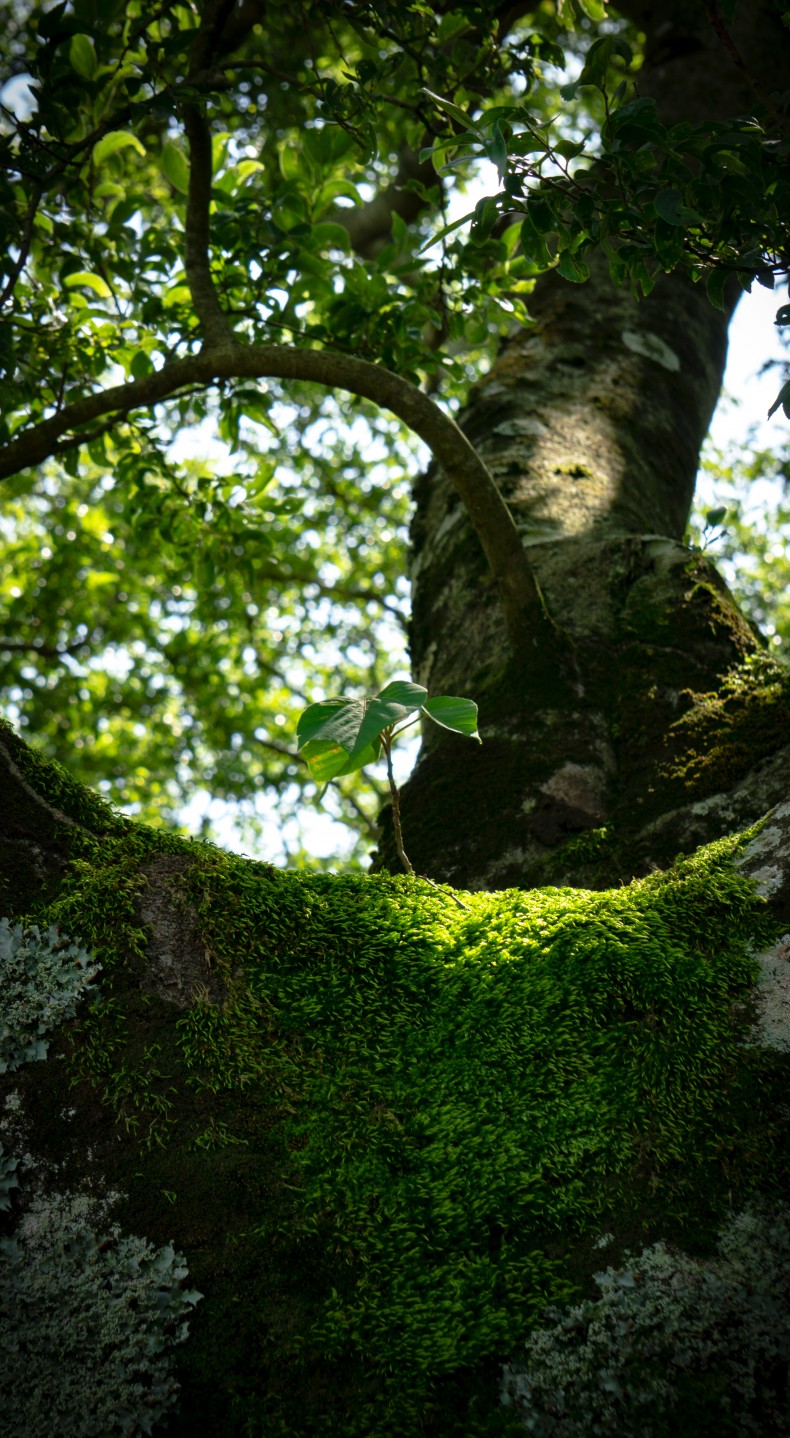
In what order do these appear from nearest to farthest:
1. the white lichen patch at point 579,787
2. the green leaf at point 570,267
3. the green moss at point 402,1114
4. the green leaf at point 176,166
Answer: the green moss at point 402,1114 < the green leaf at point 570,267 < the white lichen patch at point 579,787 < the green leaf at point 176,166

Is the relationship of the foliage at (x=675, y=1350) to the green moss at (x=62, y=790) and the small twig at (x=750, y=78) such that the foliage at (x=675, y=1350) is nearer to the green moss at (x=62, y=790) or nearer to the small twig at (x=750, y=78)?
the green moss at (x=62, y=790)

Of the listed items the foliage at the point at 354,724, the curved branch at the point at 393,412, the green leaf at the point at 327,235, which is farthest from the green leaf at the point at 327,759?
the green leaf at the point at 327,235

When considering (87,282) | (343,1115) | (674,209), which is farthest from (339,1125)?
(87,282)

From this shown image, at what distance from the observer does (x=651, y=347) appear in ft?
13.4

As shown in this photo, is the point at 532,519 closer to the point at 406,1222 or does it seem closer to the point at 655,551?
the point at 655,551

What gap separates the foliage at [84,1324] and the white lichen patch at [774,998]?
0.89m

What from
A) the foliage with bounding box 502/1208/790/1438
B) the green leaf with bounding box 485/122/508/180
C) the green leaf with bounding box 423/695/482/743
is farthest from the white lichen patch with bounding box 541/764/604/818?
the green leaf with bounding box 485/122/508/180

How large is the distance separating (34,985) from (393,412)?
1922mm

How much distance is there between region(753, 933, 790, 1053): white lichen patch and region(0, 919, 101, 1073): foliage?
3.35 ft

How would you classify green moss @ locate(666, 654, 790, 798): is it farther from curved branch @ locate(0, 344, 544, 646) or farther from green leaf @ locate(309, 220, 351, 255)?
green leaf @ locate(309, 220, 351, 255)

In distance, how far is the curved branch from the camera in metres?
2.65

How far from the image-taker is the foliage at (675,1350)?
3.63 feet

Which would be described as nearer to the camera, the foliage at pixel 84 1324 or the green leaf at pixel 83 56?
the foliage at pixel 84 1324

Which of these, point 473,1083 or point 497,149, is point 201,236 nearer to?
point 497,149
